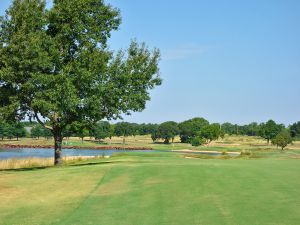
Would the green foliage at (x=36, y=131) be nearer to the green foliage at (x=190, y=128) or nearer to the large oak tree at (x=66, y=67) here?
the green foliage at (x=190, y=128)

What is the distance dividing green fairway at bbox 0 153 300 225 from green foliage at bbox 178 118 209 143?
146 metres

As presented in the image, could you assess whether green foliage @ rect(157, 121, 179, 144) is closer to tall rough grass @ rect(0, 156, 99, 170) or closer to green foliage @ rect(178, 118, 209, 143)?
green foliage @ rect(178, 118, 209, 143)

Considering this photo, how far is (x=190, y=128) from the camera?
559 ft

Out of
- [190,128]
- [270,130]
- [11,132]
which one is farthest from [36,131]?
[270,130]

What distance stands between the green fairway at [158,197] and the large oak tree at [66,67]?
8.40 metres

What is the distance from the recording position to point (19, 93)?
3156 centimetres

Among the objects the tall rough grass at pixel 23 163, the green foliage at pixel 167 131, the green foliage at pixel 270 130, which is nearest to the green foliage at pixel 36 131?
the green foliage at pixel 167 131

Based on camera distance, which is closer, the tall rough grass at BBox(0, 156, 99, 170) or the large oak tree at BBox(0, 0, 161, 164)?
the large oak tree at BBox(0, 0, 161, 164)

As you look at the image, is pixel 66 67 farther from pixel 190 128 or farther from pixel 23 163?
pixel 190 128

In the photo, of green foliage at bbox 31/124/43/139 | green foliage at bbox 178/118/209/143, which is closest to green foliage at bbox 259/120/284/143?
green foliage at bbox 178/118/209/143

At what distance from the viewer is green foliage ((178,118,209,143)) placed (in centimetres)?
16810

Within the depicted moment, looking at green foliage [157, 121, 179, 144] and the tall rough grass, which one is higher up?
green foliage [157, 121, 179, 144]

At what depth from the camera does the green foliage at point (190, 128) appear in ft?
552

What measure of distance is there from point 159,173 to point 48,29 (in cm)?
1632
